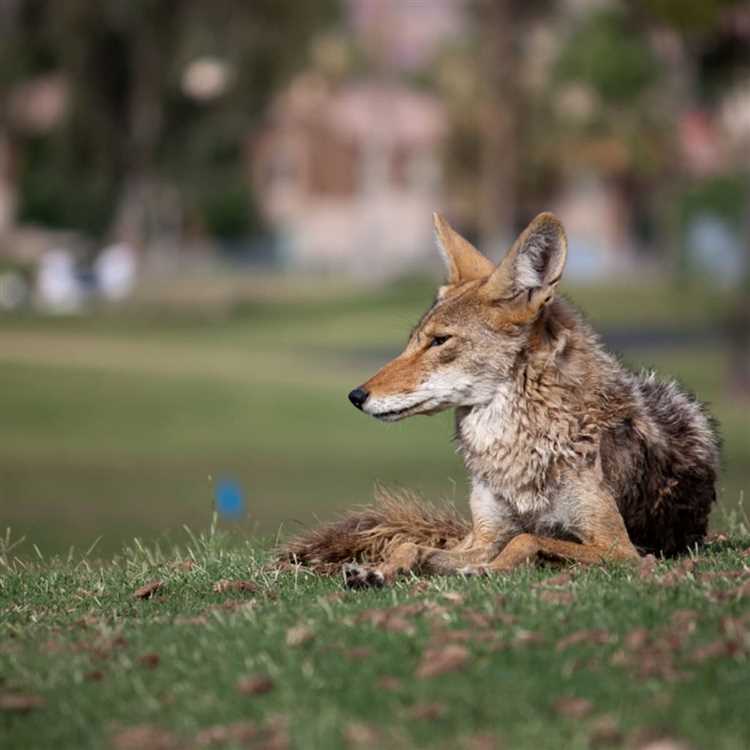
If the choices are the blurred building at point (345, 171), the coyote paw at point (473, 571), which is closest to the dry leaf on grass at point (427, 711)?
the coyote paw at point (473, 571)

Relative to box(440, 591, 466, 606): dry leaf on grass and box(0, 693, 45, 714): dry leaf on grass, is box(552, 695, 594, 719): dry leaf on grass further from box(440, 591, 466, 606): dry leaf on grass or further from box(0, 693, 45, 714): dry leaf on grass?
box(0, 693, 45, 714): dry leaf on grass

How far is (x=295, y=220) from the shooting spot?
100m

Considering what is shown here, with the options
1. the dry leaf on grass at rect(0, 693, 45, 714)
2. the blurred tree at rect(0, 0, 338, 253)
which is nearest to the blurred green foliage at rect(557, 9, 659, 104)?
the blurred tree at rect(0, 0, 338, 253)

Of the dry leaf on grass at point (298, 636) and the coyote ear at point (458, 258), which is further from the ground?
the coyote ear at point (458, 258)

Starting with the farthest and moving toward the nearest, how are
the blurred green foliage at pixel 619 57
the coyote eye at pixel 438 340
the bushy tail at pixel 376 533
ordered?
1. the blurred green foliage at pixel 619 57
2. the bushy tail at pixel 376 533
3. the coyote eye at pixel 438 340

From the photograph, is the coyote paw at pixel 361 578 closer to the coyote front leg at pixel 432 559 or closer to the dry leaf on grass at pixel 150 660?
the coyote front leg at pixel 432 559

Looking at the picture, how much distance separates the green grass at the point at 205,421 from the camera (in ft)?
75.8

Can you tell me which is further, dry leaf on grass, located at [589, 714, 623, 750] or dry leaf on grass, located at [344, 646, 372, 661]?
dry leaf on grass, located at [344, 646, 372, 661]

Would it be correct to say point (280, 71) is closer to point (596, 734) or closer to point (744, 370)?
point (744, 370)

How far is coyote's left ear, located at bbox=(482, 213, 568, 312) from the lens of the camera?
8.24 meters

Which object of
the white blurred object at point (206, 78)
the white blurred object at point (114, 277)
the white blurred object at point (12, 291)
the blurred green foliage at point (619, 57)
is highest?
the blurred green foliage at point (619, 57)

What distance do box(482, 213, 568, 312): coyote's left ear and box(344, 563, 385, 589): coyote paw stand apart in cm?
145

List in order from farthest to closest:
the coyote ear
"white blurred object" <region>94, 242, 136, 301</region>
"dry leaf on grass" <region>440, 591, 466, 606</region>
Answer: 1. "white blurred object" <region>94, 242, 136, 301</region>
2. the coyote ear
3. "dry leaf on grass" <region>440, 591, 466, 606</region>

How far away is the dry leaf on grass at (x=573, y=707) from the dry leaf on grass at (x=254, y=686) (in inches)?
39.2
